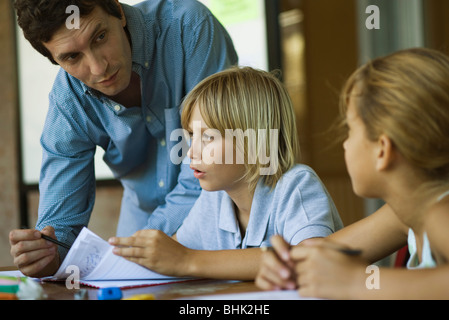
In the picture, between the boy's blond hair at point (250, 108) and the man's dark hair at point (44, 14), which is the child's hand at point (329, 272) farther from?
the man's dark hair at point (44, 14)

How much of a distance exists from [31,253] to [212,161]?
400mm

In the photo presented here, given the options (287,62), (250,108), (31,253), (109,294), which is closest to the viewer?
(109,294)

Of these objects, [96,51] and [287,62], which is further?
[287,62]

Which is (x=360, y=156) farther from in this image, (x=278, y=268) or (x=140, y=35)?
→ (x=140, y=35)

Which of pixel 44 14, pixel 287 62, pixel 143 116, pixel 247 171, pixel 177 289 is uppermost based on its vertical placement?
→ pixel 44 14

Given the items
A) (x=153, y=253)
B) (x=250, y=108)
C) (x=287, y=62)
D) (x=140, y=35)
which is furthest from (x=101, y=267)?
(x=287, y=62)

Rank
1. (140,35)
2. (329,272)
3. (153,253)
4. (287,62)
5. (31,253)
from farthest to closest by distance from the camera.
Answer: (287,62)
(140,35)
(31,253)
(153,253)
(329,272)

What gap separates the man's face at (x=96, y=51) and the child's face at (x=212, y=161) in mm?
251

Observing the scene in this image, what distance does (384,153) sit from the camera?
747 mm

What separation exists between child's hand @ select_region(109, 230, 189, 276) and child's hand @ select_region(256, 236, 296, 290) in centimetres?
24

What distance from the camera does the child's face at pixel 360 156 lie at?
2.54 feet

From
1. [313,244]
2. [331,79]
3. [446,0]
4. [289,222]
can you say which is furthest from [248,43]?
[313,244]

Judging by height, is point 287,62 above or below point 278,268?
above
